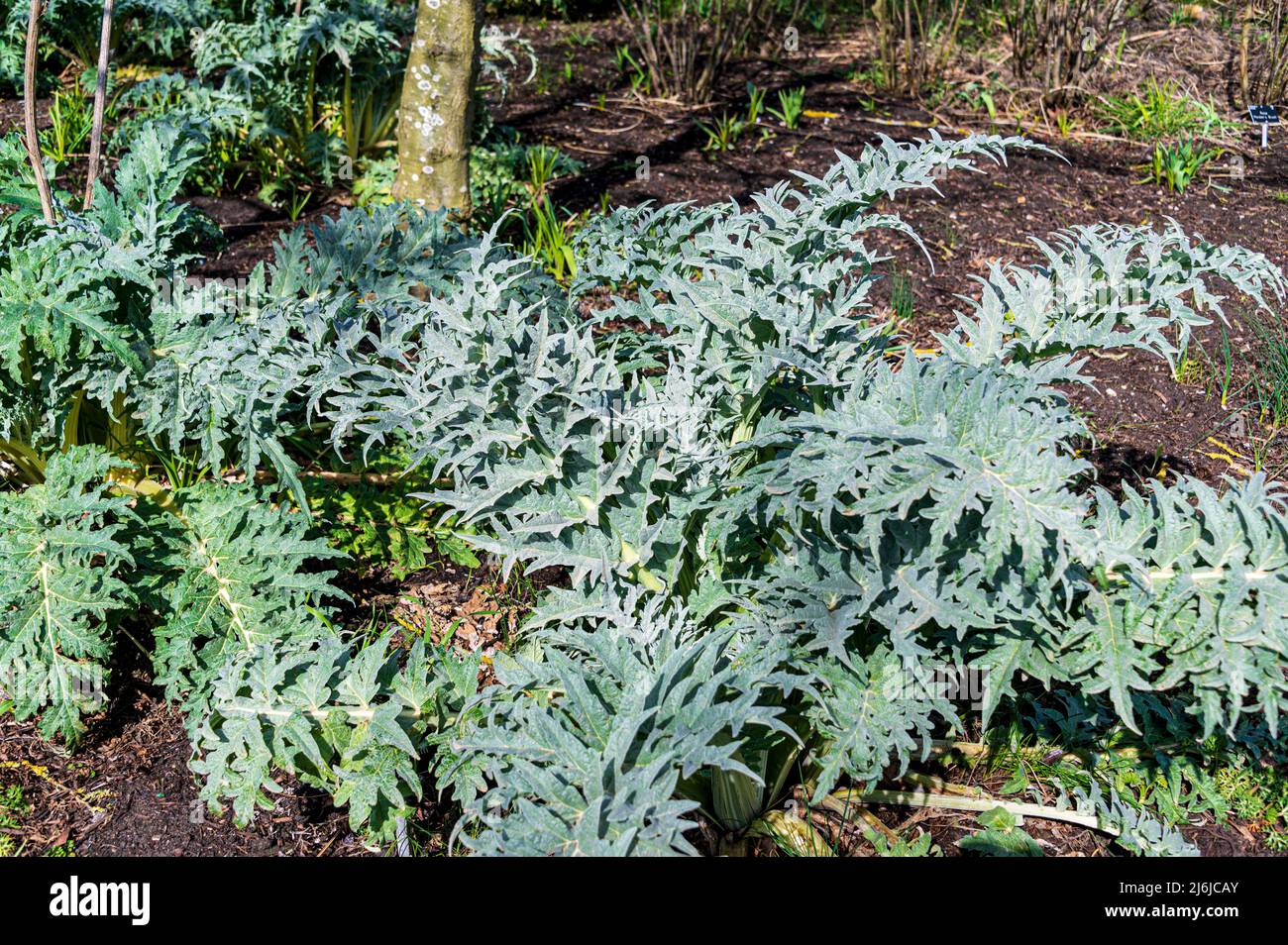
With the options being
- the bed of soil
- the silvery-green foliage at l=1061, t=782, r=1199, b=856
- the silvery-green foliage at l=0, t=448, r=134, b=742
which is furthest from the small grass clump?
the silvery-green foliage at l=0, t=448, r=134, b=742

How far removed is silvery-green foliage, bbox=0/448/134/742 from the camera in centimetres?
251

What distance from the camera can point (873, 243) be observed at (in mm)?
4863

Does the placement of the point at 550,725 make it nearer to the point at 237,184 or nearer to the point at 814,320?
the point at 814,320

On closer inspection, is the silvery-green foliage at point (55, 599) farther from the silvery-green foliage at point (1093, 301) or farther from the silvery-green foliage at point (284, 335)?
the silvery-green foliage at point (1093, 301)

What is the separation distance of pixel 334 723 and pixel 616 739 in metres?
0.74

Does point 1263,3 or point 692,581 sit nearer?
point 692,581

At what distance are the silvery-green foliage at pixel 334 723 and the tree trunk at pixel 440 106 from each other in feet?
6.94

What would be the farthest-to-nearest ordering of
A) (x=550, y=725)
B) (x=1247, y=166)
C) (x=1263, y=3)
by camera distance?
(x=1263, y=3) → (x=1247, y=166) → (x=550, y=725)

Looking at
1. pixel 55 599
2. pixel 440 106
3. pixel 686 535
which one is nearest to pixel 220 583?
pixel 55 599

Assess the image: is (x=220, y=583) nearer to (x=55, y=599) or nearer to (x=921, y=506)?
(x=55, y=599)

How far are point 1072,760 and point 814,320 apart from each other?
1262 millimetres

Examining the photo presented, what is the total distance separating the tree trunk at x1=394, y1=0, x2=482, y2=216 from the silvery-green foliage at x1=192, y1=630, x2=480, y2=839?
2115 mm

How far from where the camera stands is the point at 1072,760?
2.69m
